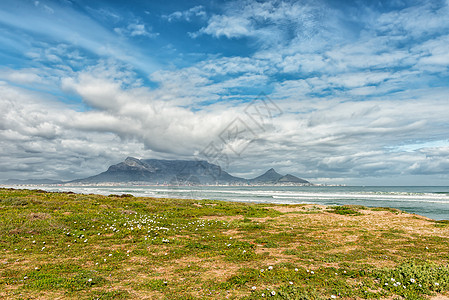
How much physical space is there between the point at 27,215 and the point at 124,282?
18.5 metres

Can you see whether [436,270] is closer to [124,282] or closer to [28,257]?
[124,282]

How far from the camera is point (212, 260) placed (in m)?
13.8

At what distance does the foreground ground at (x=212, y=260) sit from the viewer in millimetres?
9852

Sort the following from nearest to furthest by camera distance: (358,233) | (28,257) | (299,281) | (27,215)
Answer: (299,281)
(28,257)
(358,233)
(27,215)

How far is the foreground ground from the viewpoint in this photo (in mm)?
9852

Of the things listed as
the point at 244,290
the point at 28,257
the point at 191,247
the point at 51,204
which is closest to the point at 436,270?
the point at 244,290

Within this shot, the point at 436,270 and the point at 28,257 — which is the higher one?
the point at 436,270

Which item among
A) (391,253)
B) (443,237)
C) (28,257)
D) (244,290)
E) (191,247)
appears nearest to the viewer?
(244,290)

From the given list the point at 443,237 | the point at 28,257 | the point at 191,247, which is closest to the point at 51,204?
the point at 28,257

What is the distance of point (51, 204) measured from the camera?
106 feet

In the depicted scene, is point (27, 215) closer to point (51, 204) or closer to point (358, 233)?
point (51, 204)

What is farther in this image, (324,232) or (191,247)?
(324,232)

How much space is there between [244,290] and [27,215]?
75.5 feet

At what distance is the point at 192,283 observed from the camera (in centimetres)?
1067
